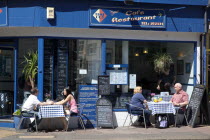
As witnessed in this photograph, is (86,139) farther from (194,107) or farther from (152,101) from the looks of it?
(194,107)

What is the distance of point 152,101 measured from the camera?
37.5 ft

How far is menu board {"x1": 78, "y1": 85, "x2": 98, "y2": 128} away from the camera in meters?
11.2

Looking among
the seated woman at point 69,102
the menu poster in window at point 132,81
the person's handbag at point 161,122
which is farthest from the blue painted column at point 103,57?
the person's handbag at point 161,122

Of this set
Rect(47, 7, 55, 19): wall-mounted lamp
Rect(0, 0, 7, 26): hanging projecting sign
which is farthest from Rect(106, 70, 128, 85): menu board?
Rect(0, 0, 7, 26): hanging projecting sign

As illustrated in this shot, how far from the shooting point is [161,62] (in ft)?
38.5

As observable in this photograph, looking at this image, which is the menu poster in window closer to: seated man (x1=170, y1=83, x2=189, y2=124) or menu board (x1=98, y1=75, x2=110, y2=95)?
menu board (x1=98, y1=75, x2=110, y2=95)

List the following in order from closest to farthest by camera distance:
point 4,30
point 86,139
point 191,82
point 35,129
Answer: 1. point 86,139
2. point 35,129
3. point 4,30
4. point 191,82

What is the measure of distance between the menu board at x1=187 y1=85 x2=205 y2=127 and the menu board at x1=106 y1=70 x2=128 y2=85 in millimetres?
2165

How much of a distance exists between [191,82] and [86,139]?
4520 mm

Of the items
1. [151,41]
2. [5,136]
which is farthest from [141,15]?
[5,136]

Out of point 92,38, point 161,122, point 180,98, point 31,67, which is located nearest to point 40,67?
point 31,67

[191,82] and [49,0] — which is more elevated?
[49,0]

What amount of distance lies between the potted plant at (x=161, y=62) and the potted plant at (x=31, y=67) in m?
3.80

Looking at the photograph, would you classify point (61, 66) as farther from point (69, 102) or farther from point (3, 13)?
point (3, 13)
